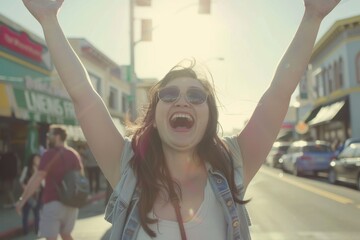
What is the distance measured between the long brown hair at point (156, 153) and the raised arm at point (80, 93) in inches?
4.9

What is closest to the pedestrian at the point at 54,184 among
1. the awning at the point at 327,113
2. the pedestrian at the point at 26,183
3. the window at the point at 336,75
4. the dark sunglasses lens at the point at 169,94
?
the dark sunglasses lens at the point at 169,94

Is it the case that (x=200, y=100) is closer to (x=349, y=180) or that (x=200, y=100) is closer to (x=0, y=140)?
(x=349, y=180)

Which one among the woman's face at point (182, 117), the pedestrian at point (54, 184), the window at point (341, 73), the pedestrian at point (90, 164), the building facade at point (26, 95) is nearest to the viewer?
the woman's face at point (182, 117)

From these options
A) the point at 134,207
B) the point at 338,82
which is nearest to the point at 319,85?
the point at 338,82

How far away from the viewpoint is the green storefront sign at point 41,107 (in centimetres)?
1441

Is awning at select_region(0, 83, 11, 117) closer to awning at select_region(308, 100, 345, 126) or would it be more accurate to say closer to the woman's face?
the woman's face

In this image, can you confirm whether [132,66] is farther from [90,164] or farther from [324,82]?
[324,82]

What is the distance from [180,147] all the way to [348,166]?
1533cm

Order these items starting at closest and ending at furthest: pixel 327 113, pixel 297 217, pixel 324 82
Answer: pixel 297 217 < pixel 327 113 < pixel 324 82

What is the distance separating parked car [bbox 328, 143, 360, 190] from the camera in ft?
51.1

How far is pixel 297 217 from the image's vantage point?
1032cm

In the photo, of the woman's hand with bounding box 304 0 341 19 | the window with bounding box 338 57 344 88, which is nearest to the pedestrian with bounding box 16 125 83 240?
the woman's hand with bounding box 304 0 341 19

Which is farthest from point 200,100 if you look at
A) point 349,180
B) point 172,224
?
point 349,180

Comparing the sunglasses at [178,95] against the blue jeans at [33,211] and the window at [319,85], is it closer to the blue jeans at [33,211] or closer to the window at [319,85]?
the blue jeans at [33,211]
